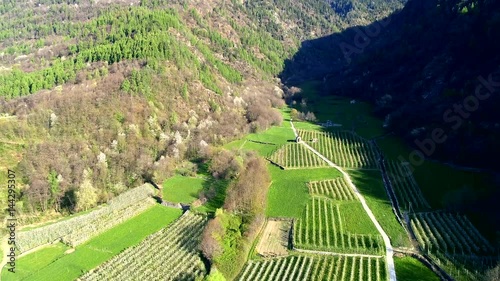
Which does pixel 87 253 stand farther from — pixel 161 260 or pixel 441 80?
pixel 441 80

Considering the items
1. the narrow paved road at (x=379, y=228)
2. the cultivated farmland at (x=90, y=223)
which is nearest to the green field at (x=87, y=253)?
the cultivated farmland at (x=90, y=223)

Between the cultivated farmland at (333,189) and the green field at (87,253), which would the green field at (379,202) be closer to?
the cultivated farmland at (333,189)

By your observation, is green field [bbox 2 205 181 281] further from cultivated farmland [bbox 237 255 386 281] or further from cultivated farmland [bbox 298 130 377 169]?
cultivated farmland [bbox 298 130 377 169]

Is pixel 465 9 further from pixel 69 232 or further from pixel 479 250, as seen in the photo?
pixel 69 232

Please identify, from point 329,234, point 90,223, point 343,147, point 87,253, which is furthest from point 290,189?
point 87,253

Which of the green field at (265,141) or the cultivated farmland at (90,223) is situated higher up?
the green field at (265,141)

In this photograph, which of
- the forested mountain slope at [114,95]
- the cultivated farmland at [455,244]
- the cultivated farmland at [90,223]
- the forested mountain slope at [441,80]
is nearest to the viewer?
the cultivated farmland at [455,244]
